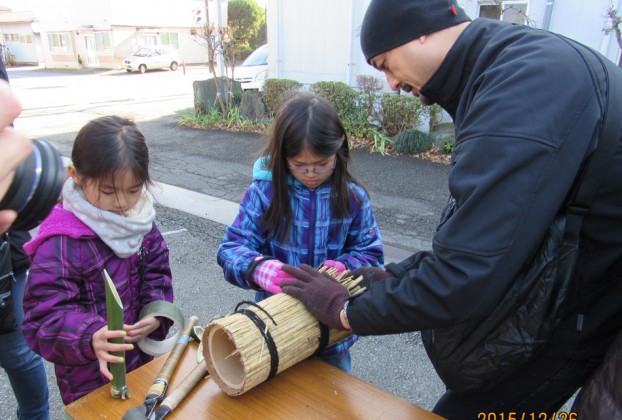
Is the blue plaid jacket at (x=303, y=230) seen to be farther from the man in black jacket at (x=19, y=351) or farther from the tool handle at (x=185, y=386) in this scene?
the man in black jacket at (x=19, y=351)

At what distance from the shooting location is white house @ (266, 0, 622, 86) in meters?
7.18

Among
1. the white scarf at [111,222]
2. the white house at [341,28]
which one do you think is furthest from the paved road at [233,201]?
the white house at [341,28]

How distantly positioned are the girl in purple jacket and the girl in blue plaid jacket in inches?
13.6

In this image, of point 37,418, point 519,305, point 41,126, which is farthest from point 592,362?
point 41,126

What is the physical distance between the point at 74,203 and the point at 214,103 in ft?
32.6

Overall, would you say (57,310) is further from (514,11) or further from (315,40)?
(315,40)

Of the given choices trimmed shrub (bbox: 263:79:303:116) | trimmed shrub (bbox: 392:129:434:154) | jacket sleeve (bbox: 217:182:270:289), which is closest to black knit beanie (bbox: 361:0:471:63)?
jacket sleeve (bbox: 217:182:270:289)

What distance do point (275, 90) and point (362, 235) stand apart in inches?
322

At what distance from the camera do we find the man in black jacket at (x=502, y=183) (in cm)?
94

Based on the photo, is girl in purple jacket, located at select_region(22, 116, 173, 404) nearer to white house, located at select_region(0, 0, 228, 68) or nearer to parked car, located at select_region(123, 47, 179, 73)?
parked car, located at select_region(123, 47, 179, 73)

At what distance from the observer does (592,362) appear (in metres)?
1.25

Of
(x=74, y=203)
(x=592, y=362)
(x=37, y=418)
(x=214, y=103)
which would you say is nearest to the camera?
(x=592, y=362)

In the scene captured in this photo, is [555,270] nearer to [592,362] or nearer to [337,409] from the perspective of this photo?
[592,362]

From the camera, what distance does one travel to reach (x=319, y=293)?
4.45 ft
